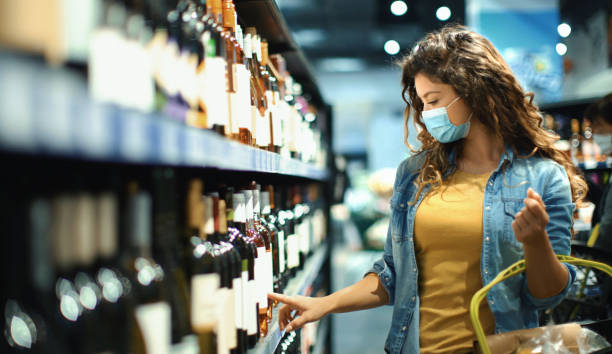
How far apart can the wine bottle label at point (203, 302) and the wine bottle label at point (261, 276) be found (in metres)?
0.42

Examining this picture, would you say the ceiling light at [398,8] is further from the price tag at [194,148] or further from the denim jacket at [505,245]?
the price tag at [194,148]

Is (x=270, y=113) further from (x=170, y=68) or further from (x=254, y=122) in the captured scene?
(x=170, y=68)

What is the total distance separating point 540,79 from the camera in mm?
6598

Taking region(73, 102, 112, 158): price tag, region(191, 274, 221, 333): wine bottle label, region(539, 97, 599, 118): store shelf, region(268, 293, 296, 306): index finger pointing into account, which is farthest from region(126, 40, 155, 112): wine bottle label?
region(539, 97, 599, 118): store shelf

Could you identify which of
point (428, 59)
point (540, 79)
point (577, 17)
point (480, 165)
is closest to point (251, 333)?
point (480, 165)

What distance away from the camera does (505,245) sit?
150 centimetres

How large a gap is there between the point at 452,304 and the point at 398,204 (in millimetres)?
387

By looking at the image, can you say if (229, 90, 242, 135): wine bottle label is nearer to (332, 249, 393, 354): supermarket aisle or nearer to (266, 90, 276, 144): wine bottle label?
(266, 90, 276, 144): wine bottle label

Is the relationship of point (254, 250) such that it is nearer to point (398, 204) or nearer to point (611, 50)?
point (398, 204)

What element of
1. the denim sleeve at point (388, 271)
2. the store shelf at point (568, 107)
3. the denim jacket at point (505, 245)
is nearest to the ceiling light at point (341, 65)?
the store shelf at point (568, 107)

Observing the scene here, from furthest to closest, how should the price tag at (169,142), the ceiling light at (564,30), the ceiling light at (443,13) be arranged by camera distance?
1. the ceiling light at (564,30)
2. the ceiling light at (443,13)
3. the price tag at (169,142)

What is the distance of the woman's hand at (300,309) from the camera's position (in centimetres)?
149

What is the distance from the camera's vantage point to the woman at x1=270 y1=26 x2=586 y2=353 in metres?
1.49

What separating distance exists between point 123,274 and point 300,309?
859 mm
